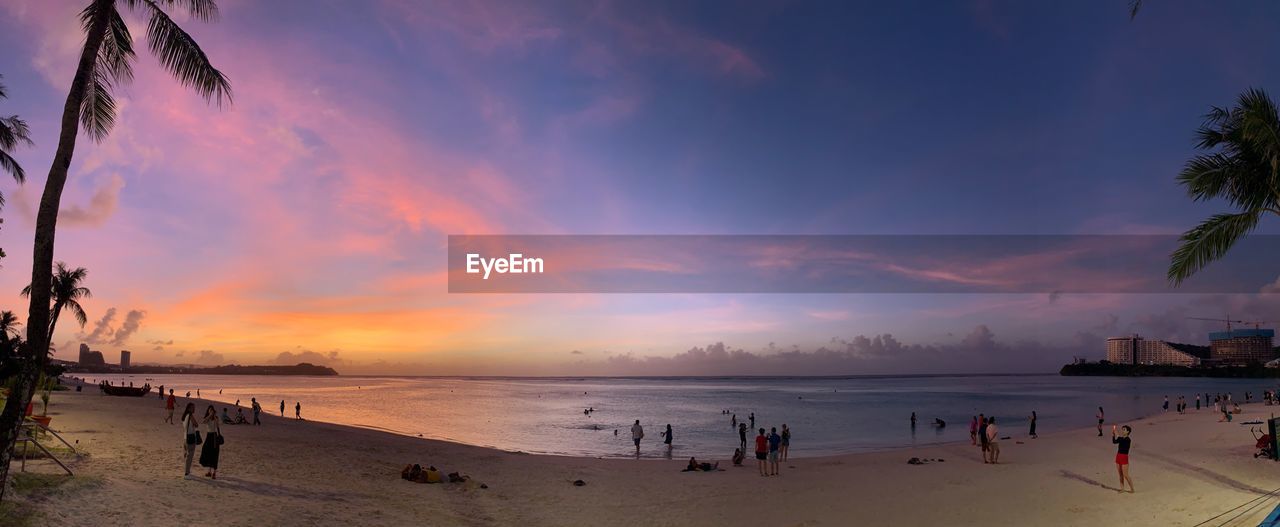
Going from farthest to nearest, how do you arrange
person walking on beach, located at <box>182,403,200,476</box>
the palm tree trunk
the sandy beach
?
person walking on beach, located at <box>182,403,200,476</box>
the sandy beach
the palm tree trunk

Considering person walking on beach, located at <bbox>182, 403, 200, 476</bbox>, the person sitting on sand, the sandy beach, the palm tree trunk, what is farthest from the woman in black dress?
the person sitting on sand

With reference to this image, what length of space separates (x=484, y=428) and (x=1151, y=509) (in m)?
43.2

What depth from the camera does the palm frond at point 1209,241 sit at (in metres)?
16.6

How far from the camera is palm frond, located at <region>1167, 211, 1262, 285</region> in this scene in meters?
16.6

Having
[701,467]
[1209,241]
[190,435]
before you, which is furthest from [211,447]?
[1209,241]

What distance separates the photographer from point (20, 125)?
835 inches

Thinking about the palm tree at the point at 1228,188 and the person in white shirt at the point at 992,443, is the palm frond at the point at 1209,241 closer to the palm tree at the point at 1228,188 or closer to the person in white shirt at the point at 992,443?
the palm tree at the point at 1228,188

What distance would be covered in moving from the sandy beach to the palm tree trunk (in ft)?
5.35

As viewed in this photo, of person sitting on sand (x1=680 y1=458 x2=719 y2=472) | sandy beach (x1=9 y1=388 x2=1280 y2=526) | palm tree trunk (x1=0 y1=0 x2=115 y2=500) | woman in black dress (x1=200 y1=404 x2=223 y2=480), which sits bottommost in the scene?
person sitting on sand (x1=680 y1=458 x2=719 y2=472)

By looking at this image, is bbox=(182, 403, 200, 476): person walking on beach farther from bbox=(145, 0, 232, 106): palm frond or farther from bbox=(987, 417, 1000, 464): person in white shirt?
bbox=(987, 417, 1000, 464): person in white shirt

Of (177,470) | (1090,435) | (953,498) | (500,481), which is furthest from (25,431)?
(1090,435)

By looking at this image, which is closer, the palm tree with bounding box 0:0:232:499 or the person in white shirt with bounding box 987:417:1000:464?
the palm tree with bounding box 0:0:232:499

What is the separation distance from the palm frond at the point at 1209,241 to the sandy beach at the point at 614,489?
228 inches

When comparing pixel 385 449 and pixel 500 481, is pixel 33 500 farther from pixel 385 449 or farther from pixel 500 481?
pixel 385 449
